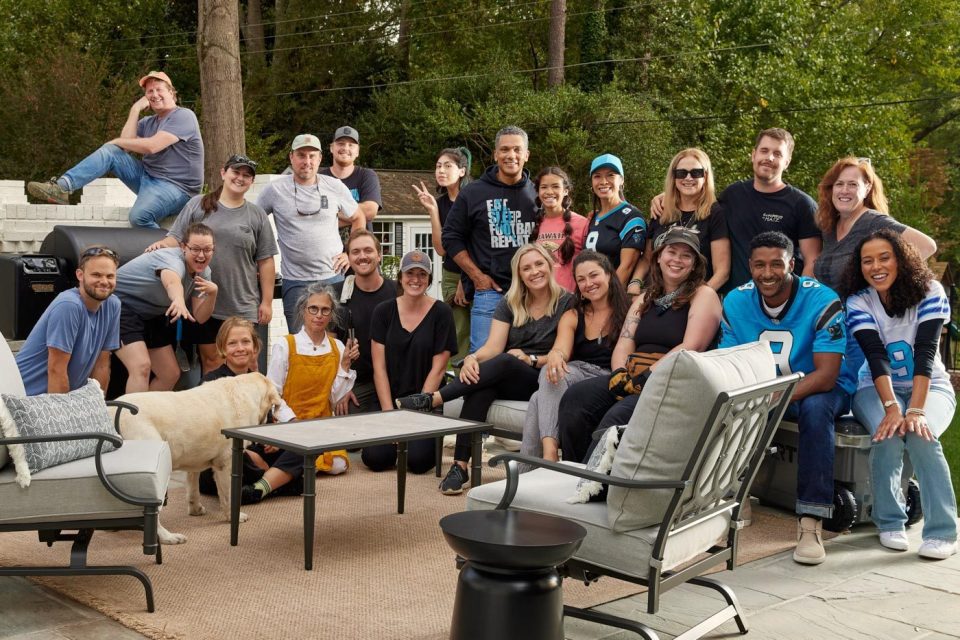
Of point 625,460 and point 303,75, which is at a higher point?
point 303,75

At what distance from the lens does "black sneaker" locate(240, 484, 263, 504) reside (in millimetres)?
5371

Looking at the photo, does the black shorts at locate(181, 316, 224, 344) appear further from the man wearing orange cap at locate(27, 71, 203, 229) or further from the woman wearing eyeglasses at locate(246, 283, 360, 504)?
the man wearing orange cap at locate(27, 71, 203, 229)

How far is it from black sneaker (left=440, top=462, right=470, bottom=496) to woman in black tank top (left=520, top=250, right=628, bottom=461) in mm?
429

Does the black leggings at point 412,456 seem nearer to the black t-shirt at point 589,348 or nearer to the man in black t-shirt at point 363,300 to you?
the man in black t-shirt at point 363,300

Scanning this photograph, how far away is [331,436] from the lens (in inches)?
184

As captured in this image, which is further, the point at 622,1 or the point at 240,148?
the point at 622,1

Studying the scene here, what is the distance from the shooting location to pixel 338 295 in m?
7.00

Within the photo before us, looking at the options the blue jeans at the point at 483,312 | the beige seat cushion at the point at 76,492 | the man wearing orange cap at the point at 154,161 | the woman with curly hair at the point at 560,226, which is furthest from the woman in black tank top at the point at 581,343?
the man wearing orange cap at the point at 154,161

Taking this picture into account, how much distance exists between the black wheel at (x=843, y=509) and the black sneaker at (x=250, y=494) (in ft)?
9.77

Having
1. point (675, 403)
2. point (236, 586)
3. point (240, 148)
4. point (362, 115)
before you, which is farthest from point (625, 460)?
point (362, 115)

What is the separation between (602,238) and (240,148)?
235 inches

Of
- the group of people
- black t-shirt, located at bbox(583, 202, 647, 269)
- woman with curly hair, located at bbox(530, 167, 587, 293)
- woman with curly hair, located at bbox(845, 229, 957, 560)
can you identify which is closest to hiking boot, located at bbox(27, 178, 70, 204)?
the group of people

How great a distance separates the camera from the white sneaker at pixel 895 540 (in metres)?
4.81

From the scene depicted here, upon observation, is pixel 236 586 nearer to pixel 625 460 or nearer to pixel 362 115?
pixel 625 460
